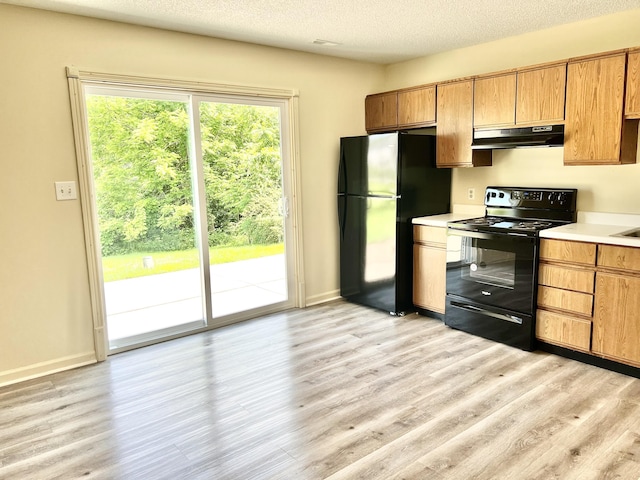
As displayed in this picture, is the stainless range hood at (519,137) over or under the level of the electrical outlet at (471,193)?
over

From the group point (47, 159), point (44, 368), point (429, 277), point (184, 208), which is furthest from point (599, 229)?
point (44, 368)

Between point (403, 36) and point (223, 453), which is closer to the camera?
point (223, 453)

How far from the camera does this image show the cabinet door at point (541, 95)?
3252mm

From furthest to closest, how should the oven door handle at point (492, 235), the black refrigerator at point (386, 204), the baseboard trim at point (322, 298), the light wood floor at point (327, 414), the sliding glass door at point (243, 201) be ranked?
1. the baseboard trim at point (322, 298)
2. the black refrigerator at point (386, 204)
3. the sliding glass door at point (243, 201)
4. the oven door handle at point (492, 235)
5. the light wood floor at point (327, 414)

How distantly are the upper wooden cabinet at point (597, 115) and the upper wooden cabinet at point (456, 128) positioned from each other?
0.77 metres

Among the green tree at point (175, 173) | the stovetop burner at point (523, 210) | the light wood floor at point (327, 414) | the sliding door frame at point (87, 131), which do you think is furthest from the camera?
the stovetop burner at point (523, 210)

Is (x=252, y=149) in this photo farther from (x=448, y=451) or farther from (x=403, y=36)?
(x=448, y=451)

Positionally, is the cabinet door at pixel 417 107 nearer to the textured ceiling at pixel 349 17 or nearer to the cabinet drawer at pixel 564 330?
the textured ceiling at pixel 349 17

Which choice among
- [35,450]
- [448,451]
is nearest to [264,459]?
[448,451]

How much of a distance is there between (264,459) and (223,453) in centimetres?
21

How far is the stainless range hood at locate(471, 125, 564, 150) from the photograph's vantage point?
3307 mm

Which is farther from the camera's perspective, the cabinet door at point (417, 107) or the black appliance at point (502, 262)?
the cabinet door at point (417, 107)

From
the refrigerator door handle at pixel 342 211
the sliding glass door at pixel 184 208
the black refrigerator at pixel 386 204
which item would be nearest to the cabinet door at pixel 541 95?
the black refrigerator at pixel 386 204

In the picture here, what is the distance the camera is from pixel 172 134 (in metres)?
3.58
